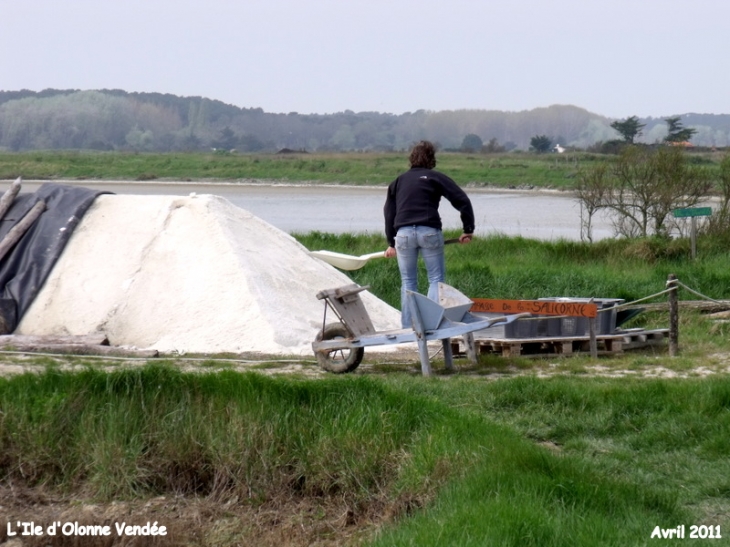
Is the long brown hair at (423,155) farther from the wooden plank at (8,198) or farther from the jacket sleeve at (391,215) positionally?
the wooden plank at (8,198)

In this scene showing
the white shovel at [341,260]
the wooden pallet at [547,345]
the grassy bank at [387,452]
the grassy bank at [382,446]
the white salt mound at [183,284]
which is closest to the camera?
the grassy bank at [387,452]

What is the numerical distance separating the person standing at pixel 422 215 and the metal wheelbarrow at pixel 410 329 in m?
0.44

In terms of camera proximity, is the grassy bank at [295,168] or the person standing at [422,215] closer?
the person standing at [422,215]

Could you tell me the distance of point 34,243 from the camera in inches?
494

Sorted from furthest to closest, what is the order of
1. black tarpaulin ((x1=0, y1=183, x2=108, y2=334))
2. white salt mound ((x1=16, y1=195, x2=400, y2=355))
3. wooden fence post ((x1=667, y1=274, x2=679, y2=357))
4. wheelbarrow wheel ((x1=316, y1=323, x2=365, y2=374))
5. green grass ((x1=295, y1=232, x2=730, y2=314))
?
1. green grass ((x1=295, y1=232, x2=730, y2=314))
2. black tarpaulin ((x1=0, y1=183, x2=108, y2=334))
3. white salt mound ((x1=16, y1=195, x2=400, y2=355))
4. wooden fence post ((x1=667, y1=274, x2=679, y2=357))
5. wheelbarrow wheel ((x1=316, y1=323, x2=365, y2=374))

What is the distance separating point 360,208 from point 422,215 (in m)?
32.7

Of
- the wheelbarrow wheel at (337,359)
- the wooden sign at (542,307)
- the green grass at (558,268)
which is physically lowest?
the green grass at (558,268)

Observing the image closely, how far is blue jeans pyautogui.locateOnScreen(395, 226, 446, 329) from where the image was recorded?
9641 mm

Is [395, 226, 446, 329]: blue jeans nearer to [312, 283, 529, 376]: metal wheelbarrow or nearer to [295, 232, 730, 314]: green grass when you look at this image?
[312, 283, 529, 376]: metal wheelbarrow

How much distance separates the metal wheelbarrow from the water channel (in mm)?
13737

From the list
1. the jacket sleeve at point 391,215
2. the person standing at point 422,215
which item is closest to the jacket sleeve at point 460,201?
the person standing at point 422,215

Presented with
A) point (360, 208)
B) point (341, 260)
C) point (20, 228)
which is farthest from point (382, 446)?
point (360, 208)

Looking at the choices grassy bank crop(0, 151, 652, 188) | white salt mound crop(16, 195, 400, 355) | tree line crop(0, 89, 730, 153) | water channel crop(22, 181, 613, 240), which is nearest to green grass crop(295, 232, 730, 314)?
white salt mound crop(16, 195, 400, 355)

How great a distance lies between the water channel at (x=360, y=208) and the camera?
3130 centimetres
